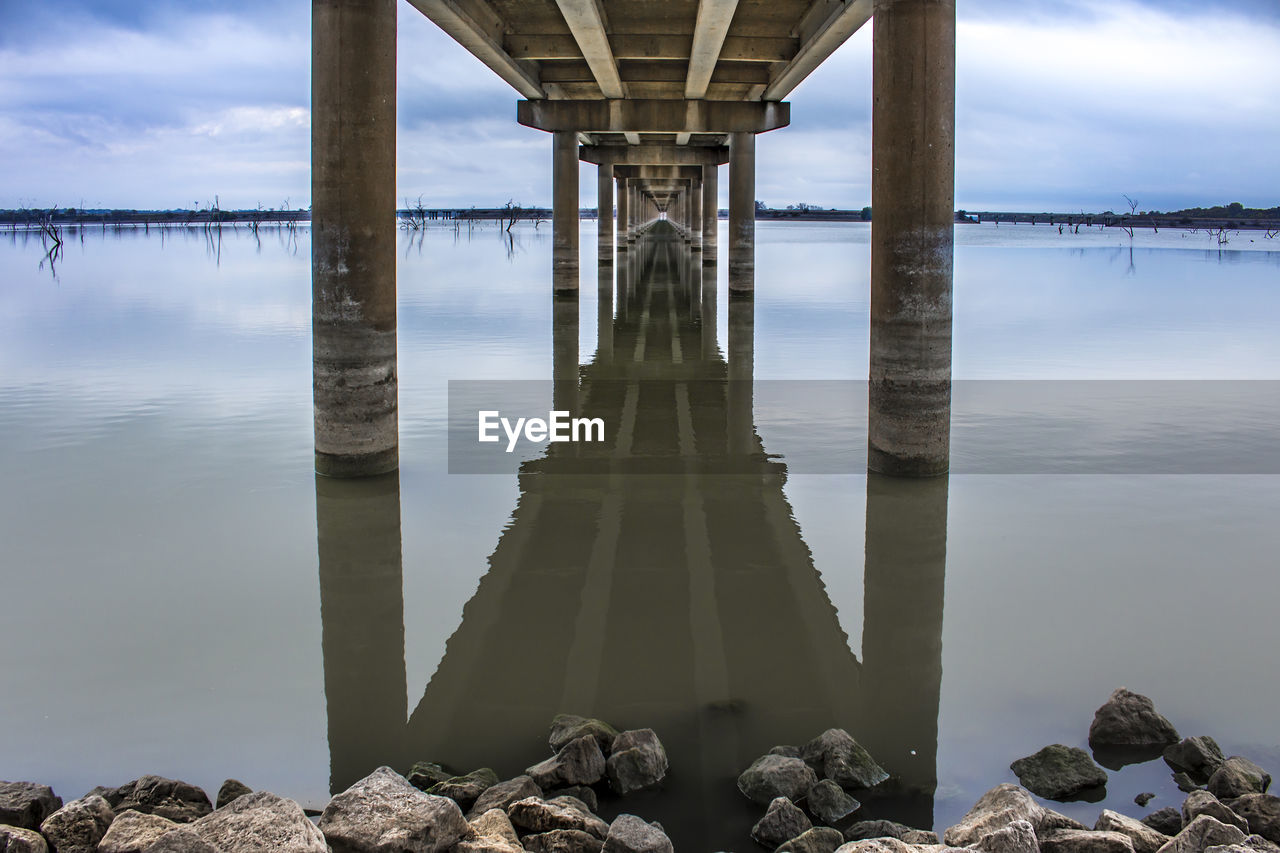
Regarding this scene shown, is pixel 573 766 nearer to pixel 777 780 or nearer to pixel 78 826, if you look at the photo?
pixel 777 780

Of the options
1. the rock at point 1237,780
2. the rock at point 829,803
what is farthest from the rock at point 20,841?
the rock at point 1237,780

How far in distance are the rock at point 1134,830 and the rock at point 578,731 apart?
1874 mm

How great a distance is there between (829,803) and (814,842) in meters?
0.36

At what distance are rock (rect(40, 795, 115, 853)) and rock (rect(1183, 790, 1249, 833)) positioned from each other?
12.4ft

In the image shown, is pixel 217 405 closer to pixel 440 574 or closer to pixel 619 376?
pixel 619 376

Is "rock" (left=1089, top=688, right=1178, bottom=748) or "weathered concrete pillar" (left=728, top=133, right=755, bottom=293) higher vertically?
"weathered concrete pillar" (left=728, top=133, right=755, bottom=293)

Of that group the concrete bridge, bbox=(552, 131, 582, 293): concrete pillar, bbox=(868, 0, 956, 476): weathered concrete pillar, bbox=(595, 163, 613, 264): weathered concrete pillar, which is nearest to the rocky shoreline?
bbox=(868, 0, 956, 476): weathered concrete pillar

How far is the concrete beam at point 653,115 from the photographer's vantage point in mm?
27547

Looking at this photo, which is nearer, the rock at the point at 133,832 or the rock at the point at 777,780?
the rock at the point at 133,832

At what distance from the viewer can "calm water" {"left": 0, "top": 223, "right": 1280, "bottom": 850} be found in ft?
15.1

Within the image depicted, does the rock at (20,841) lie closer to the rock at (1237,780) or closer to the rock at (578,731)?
the rock at (578,731)

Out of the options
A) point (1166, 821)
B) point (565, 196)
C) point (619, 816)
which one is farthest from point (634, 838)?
point (565, 196)

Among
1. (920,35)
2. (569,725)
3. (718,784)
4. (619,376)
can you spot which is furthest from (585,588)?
(619,376)

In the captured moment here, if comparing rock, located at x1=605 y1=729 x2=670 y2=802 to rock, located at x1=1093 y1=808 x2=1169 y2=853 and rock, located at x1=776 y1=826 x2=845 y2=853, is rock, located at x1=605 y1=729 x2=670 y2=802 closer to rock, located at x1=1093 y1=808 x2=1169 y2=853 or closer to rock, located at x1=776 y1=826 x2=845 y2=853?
rock, located at x1=776 y1=826 x2=845 y2=853
